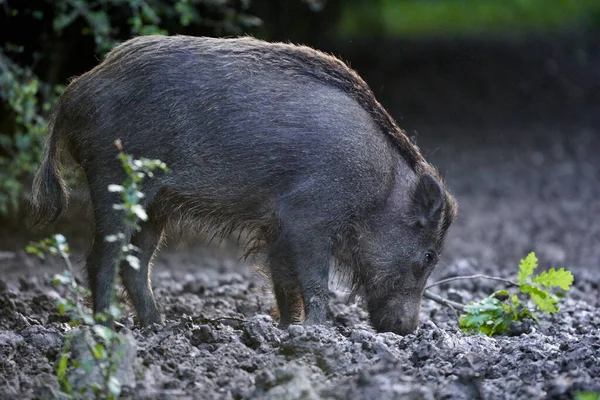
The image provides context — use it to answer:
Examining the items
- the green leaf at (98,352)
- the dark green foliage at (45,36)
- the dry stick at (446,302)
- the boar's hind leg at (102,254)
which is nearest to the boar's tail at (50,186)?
the boar's hind leg at (102,254)

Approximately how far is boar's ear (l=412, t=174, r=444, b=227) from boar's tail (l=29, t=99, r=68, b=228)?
2.08 m

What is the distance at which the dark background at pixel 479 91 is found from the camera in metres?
9.04

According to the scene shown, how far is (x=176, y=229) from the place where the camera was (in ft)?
18.6

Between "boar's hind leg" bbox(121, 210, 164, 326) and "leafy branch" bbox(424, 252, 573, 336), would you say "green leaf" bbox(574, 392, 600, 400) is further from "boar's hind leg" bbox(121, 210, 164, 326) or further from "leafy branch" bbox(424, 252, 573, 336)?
"boar's hind leg" bbox(121, 210, 164, 326)

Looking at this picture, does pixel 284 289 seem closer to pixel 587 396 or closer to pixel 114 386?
pixel 114 386

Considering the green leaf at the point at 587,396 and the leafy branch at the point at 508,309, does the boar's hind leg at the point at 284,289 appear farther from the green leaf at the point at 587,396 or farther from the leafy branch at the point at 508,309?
the green leaf at the point at 587,396

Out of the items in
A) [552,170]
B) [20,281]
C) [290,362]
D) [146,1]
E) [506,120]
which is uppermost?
[506,120]

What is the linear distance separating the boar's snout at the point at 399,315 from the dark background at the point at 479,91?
278cm

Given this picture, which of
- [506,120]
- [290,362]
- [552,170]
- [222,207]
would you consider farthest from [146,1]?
[506,120]

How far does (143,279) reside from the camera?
5.54 metres

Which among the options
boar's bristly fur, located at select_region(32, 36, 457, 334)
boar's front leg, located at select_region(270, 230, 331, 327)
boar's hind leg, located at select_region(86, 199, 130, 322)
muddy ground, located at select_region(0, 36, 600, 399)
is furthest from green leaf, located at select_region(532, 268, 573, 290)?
boar's hind leg, located at select_region(86, 199, 130, 322)

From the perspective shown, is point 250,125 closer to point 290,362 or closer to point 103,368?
point 290,362

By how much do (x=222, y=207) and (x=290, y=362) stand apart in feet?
5.17

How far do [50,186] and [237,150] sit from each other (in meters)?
1.12
